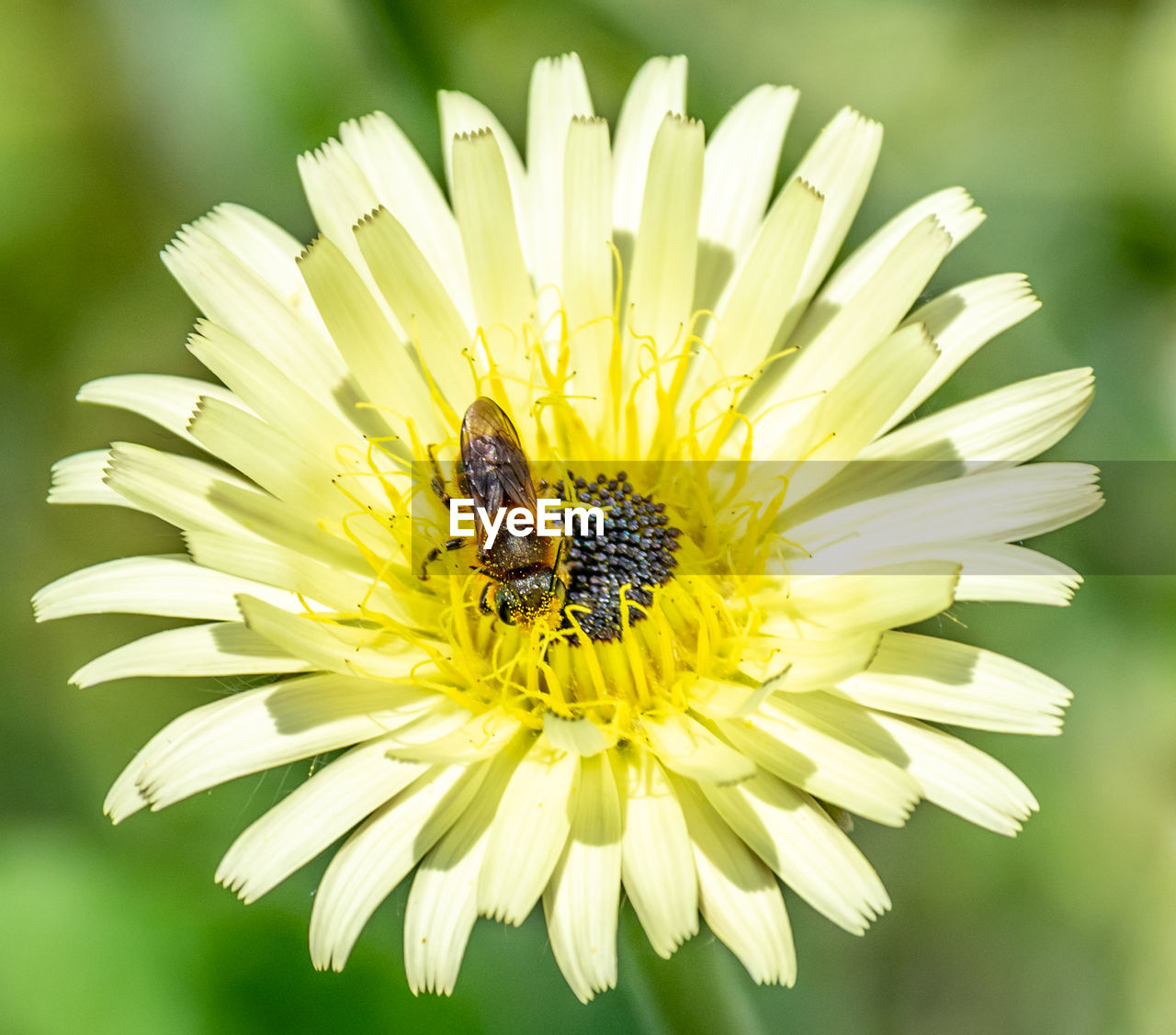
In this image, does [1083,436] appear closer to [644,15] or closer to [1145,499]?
[1145,499]

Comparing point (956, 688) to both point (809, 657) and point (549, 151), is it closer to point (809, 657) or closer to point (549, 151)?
point (809, 657)

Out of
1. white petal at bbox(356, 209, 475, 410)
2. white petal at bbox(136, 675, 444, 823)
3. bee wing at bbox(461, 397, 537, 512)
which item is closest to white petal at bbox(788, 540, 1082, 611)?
bee wing at bbox(461, 397, 537, 512)

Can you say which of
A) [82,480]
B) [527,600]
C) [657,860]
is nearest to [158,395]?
[82,480]

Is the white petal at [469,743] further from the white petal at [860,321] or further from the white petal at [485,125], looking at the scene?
the white petal at [485,125]

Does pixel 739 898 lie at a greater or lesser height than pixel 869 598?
lesser

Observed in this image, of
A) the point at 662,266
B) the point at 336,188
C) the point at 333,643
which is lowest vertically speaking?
the point at 333,643

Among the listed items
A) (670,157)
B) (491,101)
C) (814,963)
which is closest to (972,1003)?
(814,963)
